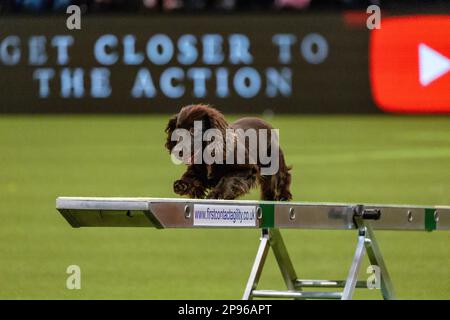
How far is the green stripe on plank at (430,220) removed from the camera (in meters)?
7.04

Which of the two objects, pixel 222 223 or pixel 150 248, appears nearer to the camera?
pixel 222 223

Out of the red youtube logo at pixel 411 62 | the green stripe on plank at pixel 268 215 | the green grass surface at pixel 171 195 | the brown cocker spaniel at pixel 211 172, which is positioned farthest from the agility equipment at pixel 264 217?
the red youtube logo at pixel 411 62

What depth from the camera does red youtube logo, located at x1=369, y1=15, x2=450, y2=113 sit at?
21375 millimetres

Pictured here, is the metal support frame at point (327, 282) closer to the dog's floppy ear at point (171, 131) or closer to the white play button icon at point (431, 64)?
the dog's floppy ear at point (171, 131)

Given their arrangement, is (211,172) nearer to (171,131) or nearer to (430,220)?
(171,131)

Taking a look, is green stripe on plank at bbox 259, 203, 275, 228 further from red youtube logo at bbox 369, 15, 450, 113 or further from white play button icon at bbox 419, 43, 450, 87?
red youtube logo at bbox 369, 15, 450, 113

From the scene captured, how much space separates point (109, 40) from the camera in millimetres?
23438

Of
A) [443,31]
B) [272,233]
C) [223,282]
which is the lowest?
[223,282]

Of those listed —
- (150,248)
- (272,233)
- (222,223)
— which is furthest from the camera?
(150,248)

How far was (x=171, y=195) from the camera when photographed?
14.0 meters

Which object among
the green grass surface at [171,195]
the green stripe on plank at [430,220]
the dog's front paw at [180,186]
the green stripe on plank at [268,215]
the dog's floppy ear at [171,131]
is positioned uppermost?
the dog's floppy ear at [171,131]

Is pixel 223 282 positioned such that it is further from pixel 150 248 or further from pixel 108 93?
pixel 108 93
